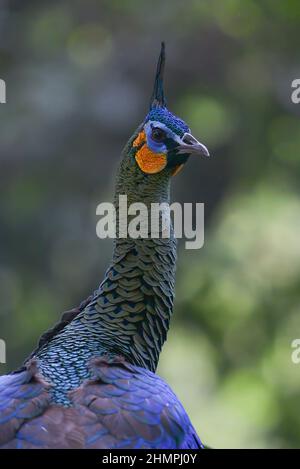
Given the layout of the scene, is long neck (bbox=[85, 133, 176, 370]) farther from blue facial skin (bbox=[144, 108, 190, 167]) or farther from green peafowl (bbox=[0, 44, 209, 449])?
blue facial skin (bbox=[144, 108, 190, 167])

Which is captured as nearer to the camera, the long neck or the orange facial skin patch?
the long neck

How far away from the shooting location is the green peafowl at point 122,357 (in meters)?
3.04

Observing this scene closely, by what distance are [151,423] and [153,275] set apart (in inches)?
29.7

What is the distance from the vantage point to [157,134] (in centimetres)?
390

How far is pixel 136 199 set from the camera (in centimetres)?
388

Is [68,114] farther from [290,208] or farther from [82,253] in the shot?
[290,208]

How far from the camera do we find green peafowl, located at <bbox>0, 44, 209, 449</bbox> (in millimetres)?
3043

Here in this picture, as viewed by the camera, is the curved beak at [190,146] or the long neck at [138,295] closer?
the long neck at [138,295]

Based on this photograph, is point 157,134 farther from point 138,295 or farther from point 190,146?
point 138,295

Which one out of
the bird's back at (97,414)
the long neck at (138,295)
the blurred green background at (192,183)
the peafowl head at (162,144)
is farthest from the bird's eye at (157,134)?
the blurred green background at (192,183)

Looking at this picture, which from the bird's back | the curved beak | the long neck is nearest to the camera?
the bird's back

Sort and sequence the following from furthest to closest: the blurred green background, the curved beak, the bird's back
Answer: the blurred green background → the curved beak → the bird's back

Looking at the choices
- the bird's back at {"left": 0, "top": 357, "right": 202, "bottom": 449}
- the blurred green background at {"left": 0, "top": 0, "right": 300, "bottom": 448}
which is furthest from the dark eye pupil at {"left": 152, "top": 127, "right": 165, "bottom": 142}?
the blurred green background at {"left": 0, "top": 0, "right": 300, "bottom": 448}

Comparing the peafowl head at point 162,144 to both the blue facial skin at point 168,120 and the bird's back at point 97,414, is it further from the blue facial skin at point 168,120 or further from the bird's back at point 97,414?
the bird's back at point 97,414
